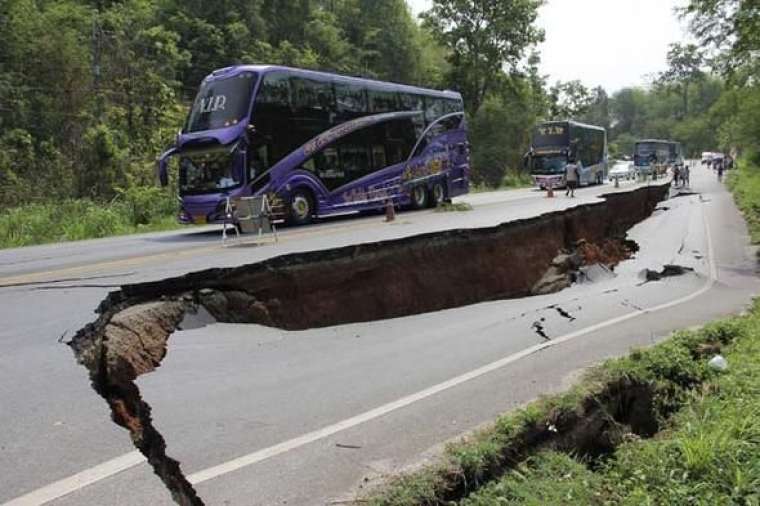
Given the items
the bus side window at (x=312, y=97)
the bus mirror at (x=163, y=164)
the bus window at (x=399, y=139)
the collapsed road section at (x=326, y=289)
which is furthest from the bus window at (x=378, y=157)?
the bus mirror at (x=163, y=164)

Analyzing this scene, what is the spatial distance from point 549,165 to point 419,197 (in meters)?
16.8

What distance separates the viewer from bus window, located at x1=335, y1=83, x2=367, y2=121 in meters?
17.1

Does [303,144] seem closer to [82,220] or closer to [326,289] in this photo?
[82,220]

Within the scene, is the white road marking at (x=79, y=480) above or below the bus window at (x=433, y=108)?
below

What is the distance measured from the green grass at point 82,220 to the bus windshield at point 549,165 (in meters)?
21.1

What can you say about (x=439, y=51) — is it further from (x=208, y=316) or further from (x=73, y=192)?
(x=208, y=316)

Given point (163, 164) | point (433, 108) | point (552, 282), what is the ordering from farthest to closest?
point (433, 108), point (163, 164), point (552, 282)

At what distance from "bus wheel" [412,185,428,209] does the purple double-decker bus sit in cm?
3

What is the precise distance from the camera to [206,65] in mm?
39625

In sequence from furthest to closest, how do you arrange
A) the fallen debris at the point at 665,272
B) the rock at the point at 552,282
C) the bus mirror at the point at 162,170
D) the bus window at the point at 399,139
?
the bus window at the point at 399,139, the bus mirror at the point at 162,170, the rock at the point at 552,282, the fallen debris at the point at 665,272

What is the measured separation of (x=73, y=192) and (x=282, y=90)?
11.4 m

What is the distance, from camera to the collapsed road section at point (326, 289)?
5.14m

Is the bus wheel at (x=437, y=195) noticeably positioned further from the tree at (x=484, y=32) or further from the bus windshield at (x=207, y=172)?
the tree at (x=484, y=32)

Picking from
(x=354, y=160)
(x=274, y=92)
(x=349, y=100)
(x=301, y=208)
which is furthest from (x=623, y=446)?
(x=349, y=100)
